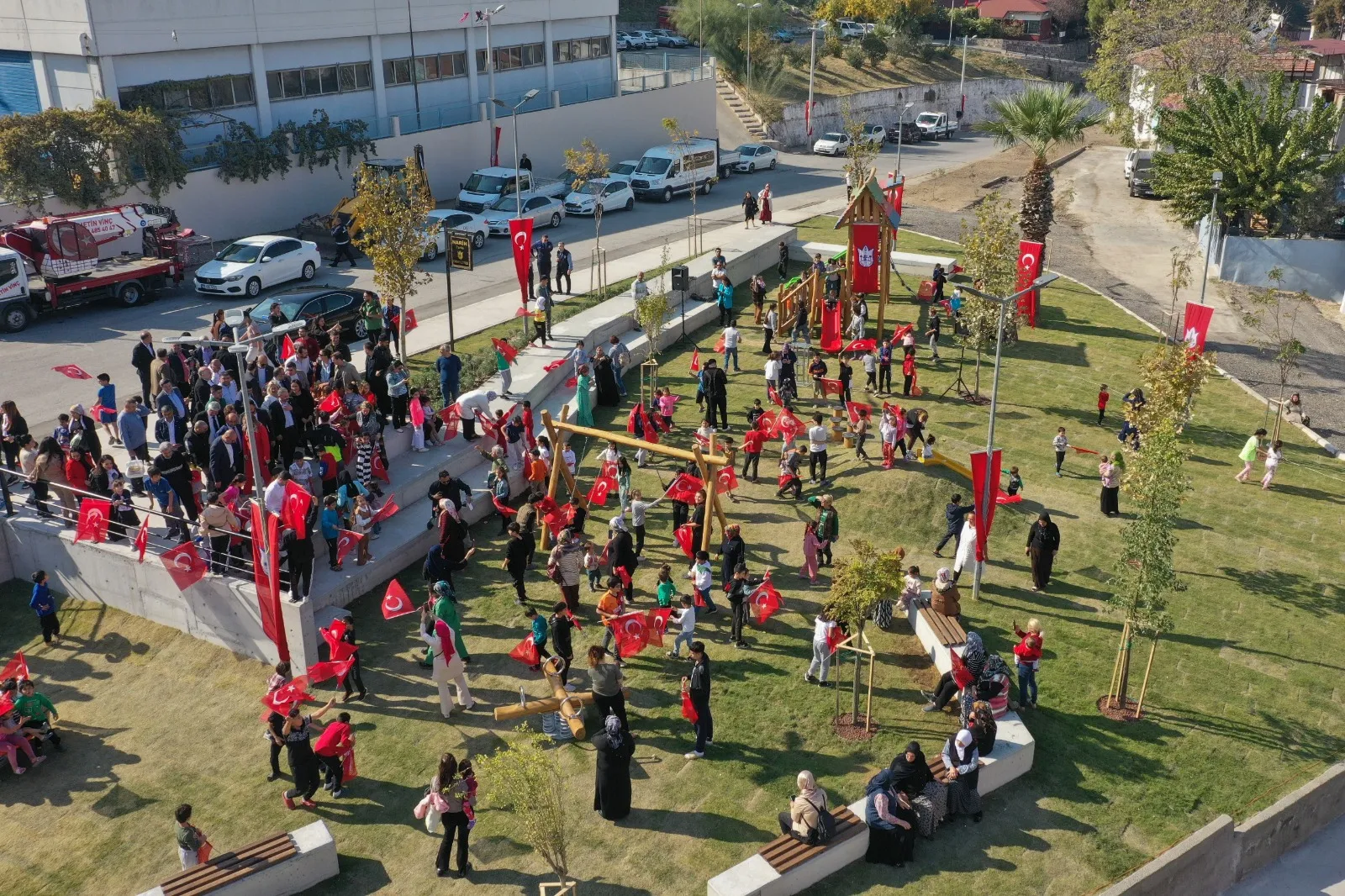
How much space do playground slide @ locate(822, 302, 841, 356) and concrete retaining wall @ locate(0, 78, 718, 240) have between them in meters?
21.2

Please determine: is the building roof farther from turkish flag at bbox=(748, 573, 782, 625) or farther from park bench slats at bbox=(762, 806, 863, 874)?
park bench slats at bbox=(762, 806, 863, 874)

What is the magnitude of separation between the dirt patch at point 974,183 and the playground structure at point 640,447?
31.0m

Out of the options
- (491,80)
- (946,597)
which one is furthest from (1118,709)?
(491,80)

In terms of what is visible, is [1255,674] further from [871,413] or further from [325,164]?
[325,164]

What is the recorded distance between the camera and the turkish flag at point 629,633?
1631 centimetres

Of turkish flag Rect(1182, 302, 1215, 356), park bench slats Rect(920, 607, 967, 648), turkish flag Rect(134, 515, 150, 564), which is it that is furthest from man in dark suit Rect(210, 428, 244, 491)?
turkish flag Rect(1182, 302, 1215, 356)

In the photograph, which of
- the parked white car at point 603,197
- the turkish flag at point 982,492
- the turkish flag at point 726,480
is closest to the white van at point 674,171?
the parked white car at point 603,197

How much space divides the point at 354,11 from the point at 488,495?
2934 cm

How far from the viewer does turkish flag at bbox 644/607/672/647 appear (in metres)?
16.7

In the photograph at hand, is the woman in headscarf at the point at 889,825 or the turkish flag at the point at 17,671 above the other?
the turkish flag at the point at 17,671

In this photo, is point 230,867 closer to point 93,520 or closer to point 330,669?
point 330,669

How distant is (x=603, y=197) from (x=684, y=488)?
1044 inches

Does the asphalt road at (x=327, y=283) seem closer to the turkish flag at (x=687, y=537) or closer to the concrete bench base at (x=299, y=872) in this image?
the turkish flag at (x=687, y=537)

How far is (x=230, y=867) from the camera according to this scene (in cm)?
1259
